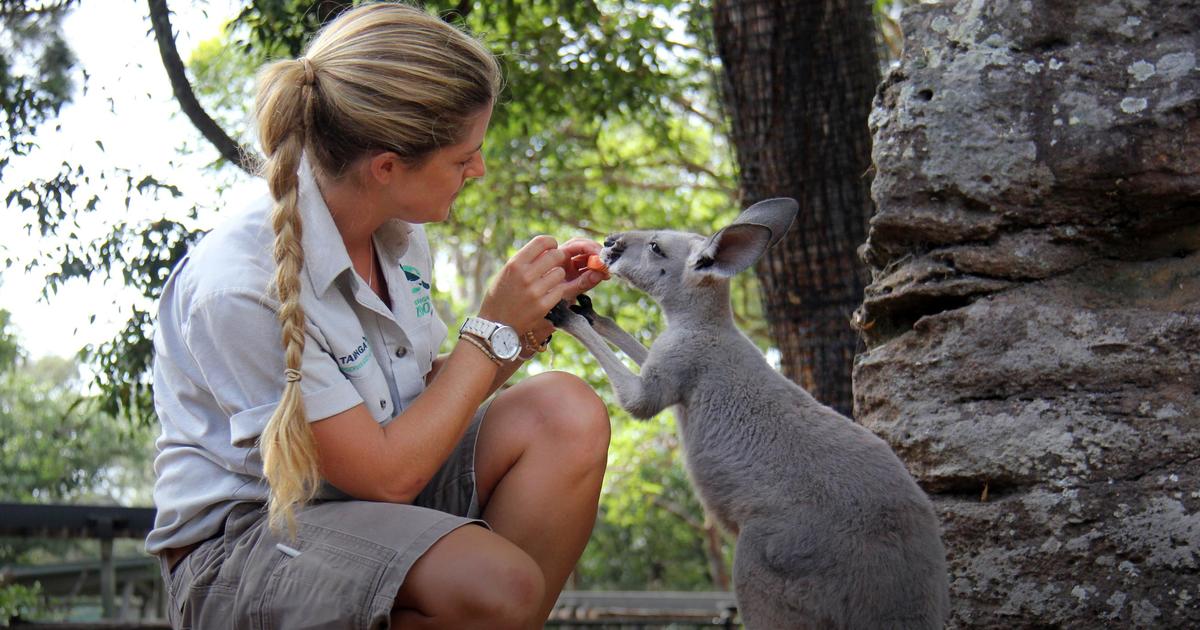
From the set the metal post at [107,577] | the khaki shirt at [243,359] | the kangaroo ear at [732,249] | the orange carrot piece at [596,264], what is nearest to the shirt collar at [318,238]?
the khaki shirt at [243,359]

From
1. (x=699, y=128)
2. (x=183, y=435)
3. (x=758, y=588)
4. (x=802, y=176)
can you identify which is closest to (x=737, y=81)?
(x=802, y=176)

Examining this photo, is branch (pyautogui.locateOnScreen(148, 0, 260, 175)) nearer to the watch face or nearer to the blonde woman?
the blonde woman

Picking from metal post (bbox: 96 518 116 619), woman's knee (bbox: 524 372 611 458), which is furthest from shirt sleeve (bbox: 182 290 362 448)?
metal post (bbox: 96 518 116 619)

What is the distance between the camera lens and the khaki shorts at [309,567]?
9.00ft

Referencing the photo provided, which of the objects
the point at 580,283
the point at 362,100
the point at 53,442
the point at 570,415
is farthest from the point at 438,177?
the point at 53,442

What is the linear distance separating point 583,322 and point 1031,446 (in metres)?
1.49

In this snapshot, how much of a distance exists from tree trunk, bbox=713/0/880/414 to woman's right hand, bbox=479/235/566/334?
2.50m

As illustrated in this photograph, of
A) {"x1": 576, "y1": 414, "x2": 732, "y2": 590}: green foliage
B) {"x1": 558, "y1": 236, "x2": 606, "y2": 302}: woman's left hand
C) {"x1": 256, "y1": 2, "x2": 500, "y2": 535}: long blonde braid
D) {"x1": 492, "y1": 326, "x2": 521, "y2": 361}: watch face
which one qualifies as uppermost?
{"x1": 256, "y1": 2, "x2": 500, "y2": 535}: long blonde braid

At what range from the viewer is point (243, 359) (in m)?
2.91

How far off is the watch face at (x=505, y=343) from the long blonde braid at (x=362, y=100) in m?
0.54

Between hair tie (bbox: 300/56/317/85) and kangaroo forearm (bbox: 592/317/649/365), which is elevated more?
hair tie (bbox: 300/56/317/85)

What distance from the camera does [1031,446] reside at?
140 inches

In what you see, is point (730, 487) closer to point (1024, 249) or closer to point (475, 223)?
point (1024, 249)

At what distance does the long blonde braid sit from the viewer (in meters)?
3.05
